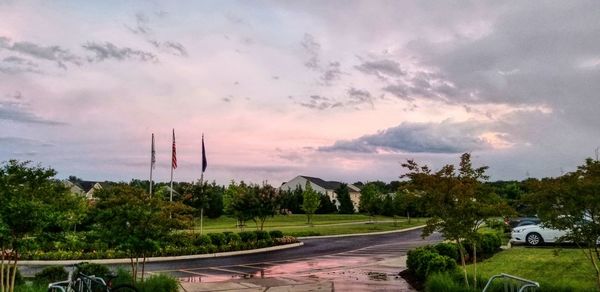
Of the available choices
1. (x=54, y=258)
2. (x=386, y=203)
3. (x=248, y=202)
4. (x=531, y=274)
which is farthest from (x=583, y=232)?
(x=386, y=203)

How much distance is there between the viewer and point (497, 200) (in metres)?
12.6

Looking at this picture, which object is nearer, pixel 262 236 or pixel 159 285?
pixel 159 285

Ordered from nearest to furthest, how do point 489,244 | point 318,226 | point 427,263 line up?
point 427,263
point 489,244
point 318,226

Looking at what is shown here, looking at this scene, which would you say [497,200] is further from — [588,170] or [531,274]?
[531,274]

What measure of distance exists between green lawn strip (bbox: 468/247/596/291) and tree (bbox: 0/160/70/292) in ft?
35.6

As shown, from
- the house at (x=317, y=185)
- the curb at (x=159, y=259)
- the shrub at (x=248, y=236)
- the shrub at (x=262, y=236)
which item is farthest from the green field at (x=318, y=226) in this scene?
the house at (x=317, y=185)

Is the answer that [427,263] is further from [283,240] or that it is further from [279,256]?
[283,240]

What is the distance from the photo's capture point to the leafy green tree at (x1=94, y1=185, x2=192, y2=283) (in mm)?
12211

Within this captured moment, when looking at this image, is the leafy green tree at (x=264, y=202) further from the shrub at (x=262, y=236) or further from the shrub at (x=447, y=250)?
the shrub at (x=447, y=250)

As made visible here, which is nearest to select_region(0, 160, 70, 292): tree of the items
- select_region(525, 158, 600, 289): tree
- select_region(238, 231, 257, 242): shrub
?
select_region(525, 158, 600, 289): tree

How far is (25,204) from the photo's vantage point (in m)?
9.39

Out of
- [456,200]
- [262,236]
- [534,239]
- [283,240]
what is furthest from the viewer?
[283,240]

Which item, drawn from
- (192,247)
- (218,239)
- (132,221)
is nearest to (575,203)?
(132,221)

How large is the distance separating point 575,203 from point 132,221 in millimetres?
10057
